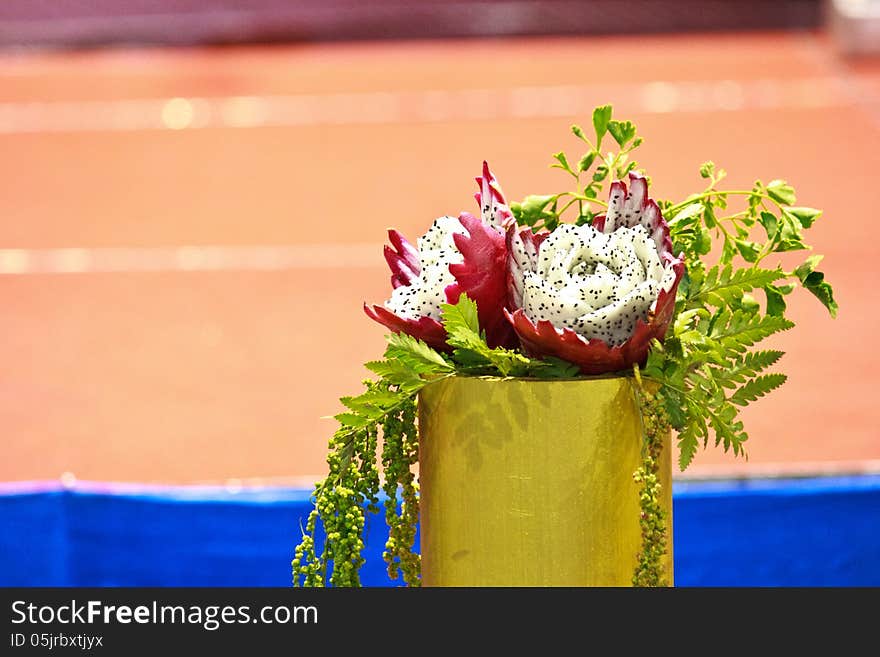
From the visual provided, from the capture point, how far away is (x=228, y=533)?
218 centimetres

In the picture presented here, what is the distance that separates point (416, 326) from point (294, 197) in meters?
6.15

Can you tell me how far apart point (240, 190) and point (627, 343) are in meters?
6.45

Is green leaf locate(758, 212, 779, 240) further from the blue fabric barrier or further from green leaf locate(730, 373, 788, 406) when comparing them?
the blue fabric barrier

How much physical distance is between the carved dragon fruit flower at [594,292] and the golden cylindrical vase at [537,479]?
3 cm

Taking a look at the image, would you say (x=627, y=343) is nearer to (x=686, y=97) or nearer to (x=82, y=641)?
(x=82, y=641)

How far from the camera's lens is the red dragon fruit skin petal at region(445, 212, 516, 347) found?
1216 millimetres

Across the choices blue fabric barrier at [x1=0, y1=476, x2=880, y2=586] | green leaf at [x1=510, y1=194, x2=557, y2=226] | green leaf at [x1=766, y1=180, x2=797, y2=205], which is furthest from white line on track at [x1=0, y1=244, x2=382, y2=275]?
green leaf at [x1=766, y1=180, x2=797, y2=205]

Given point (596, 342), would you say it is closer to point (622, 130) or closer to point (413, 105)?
point (622, 130)

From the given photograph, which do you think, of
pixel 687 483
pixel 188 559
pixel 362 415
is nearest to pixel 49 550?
pixel 188 559

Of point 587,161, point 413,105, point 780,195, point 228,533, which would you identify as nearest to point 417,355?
point 587,161

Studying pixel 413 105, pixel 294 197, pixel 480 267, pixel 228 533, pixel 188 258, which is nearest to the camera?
pixel 480 267

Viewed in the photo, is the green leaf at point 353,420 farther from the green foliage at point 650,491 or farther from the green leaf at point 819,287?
the green leaf at point 819,287

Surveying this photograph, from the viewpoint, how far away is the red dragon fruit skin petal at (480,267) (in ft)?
3.99

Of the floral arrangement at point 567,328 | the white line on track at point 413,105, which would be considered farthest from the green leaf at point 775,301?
the white line on track at point 413,105
